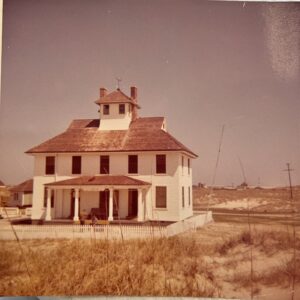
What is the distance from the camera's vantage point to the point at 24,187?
407 centimetres

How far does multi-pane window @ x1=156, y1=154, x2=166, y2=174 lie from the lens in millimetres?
4941

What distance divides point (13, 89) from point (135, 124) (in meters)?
1.64

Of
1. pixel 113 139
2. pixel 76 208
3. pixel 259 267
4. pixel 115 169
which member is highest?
pixel 113 139

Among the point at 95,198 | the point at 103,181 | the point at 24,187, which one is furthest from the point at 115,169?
the point at 24,187

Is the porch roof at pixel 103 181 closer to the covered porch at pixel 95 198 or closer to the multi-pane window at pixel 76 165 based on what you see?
the covered porch at pixel 95 198

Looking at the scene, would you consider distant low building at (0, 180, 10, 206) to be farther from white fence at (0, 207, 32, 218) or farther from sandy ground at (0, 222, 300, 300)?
sandy ground at (0, 222, 300, 300)

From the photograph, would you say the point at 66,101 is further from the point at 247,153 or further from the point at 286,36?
the point at 286,36

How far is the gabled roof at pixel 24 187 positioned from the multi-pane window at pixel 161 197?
5.39ft

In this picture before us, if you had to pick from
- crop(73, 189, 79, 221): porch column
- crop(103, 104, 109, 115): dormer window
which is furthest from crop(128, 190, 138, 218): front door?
crop(103, 104, 109, 115): dormer window

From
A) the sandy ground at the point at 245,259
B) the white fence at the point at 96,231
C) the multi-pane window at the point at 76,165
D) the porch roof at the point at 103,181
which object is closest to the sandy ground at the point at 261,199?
the sandy ground at the point at 245,259

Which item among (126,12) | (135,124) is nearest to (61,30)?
(126,12)

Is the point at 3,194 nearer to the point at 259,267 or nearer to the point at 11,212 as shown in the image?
the point at 11,212

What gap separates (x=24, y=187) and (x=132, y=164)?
1.47 metres

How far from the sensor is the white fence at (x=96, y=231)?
3.78 meters
